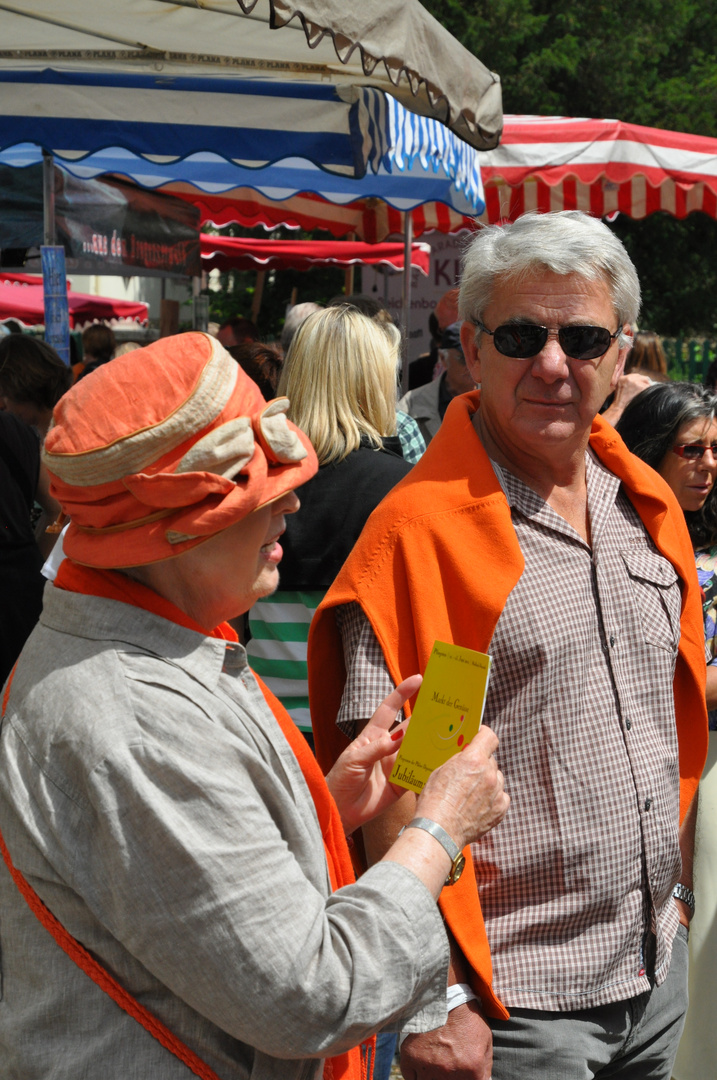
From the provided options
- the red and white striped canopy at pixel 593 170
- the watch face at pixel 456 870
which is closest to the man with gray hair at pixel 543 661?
the watch face at pixel 456 870

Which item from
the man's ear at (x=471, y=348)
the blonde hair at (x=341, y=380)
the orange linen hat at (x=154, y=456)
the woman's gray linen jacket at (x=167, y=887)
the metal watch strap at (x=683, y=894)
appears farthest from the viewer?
the blonde hair at (x=341, y=380)

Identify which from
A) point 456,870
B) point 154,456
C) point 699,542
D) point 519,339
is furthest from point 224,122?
point 456,870

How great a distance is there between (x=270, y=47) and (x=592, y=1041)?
3645 mm

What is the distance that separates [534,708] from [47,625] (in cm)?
92

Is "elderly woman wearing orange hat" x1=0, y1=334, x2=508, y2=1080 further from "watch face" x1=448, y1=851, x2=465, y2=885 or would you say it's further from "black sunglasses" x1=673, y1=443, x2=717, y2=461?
"black sunglasses" x1=673, y1=443, x2=717, y2=461

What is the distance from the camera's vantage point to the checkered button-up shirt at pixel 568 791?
1904 millimetres

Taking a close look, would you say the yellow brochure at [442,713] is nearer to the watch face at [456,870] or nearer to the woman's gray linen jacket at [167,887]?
the watch face at [456,870]

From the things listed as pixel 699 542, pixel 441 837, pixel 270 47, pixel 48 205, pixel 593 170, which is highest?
pixel 270 47

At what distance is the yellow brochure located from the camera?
1642 millimetres

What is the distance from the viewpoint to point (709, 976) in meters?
3.25

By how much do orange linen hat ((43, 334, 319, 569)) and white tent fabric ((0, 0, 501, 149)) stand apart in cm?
145

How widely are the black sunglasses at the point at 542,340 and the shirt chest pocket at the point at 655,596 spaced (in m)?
0.40

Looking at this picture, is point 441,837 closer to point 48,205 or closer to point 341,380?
point 341,380

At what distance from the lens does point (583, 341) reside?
2051mm
